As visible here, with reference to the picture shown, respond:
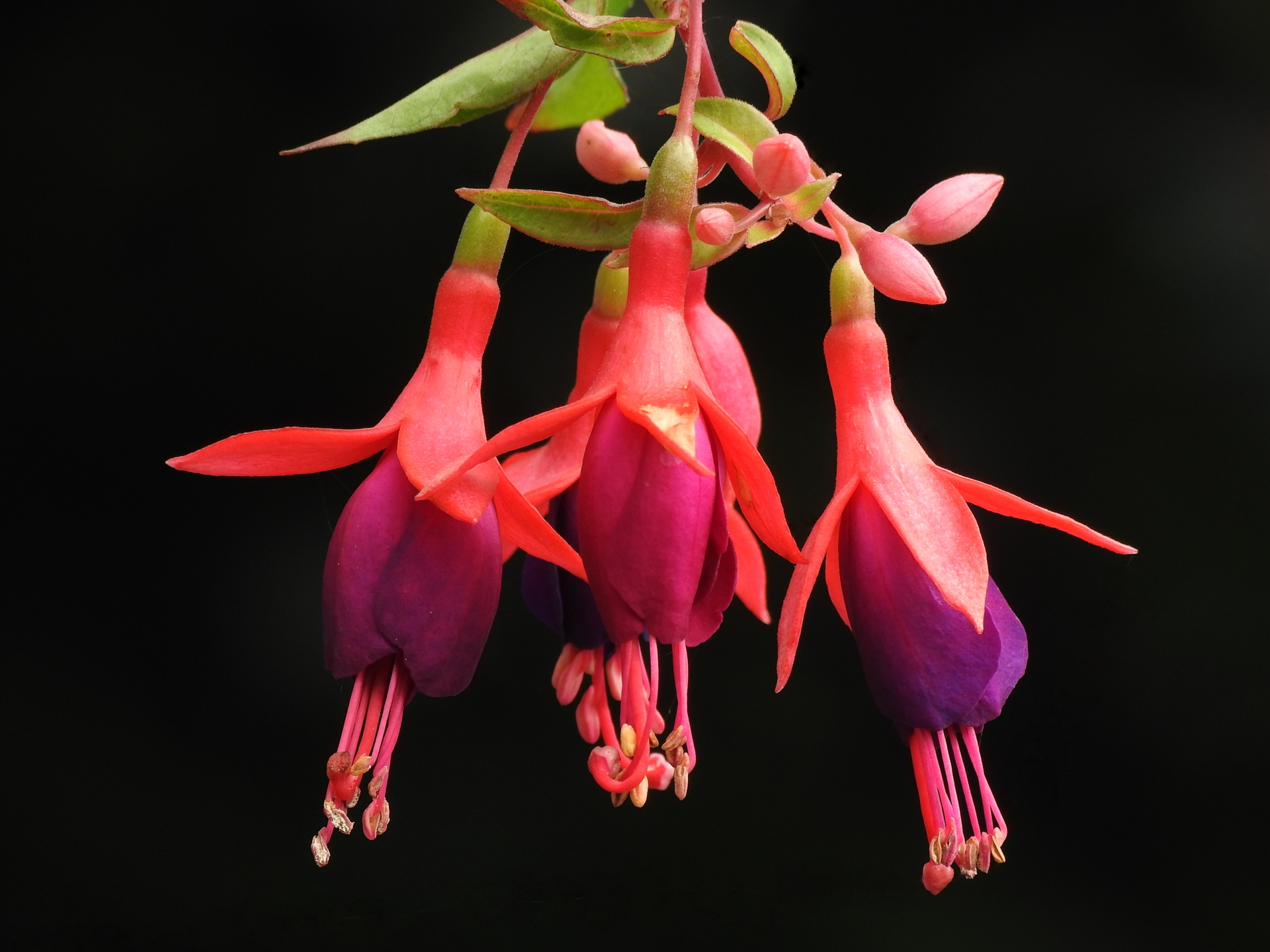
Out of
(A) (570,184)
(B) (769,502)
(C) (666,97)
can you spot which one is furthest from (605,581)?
(A) (570,184)

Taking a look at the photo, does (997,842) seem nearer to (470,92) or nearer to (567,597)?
(567,597)

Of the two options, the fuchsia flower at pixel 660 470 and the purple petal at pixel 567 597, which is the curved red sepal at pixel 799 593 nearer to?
the fuchsia flower at pixel 660 470

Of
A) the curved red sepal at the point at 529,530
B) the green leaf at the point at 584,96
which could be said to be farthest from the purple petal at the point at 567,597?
the green leaf at the point at 584,96

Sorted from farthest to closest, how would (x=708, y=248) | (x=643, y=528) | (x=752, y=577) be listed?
1. (x=752, y=577)
2. (x=708, y=248)
3. (x=643, y=528)

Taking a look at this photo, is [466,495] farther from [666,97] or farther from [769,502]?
[666,97]

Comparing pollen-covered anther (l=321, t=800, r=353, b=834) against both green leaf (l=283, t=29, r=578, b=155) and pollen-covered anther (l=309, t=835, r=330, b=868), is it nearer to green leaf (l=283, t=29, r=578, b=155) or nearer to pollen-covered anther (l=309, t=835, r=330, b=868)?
pollen-covered anther (l=309, t=835, r=330, b=868)

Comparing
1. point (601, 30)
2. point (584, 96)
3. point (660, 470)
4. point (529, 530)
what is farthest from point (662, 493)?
point (584, 96)
